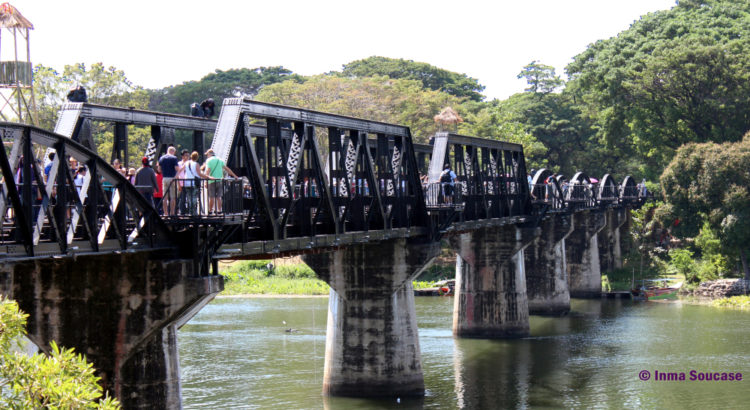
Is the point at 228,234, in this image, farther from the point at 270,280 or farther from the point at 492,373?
the point at 270,280

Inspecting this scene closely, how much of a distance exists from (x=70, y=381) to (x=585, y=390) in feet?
98.3

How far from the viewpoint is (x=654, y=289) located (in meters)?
76.1

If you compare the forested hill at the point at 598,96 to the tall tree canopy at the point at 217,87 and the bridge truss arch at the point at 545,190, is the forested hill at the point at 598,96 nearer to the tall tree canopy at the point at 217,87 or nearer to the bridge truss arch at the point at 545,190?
the tall tree canopy at the point at 217,87

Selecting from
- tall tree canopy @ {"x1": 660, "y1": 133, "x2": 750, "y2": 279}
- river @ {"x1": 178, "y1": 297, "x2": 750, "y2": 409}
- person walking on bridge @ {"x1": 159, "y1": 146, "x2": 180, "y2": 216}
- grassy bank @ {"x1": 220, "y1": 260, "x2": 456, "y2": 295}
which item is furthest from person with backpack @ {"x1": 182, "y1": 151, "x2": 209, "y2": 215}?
tall tree canopy @ {"x1": 660, "y1": 133, "x2": 750, "y2": 279}

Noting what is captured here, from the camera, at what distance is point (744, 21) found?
88.7 m

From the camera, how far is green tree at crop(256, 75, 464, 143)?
292ft

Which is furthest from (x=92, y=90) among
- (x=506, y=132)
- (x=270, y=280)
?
(x=506, y=132)

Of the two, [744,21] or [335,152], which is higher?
[744,21]

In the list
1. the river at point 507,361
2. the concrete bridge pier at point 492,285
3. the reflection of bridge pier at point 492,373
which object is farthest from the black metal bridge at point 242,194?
the concrete bridge pier at point 492,285

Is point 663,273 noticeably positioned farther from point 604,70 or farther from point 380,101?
point 380,101

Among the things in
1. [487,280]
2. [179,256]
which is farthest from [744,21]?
[179,256]

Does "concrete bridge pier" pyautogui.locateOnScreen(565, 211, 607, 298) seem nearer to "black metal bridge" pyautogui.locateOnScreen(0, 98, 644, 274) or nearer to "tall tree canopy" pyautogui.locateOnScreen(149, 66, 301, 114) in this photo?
"black metal bridge" pyautogui.locateOnScreen(0, 98, 644, 274)

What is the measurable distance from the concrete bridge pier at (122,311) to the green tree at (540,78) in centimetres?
9260

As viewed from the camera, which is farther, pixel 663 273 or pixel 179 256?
pixel 663 273
